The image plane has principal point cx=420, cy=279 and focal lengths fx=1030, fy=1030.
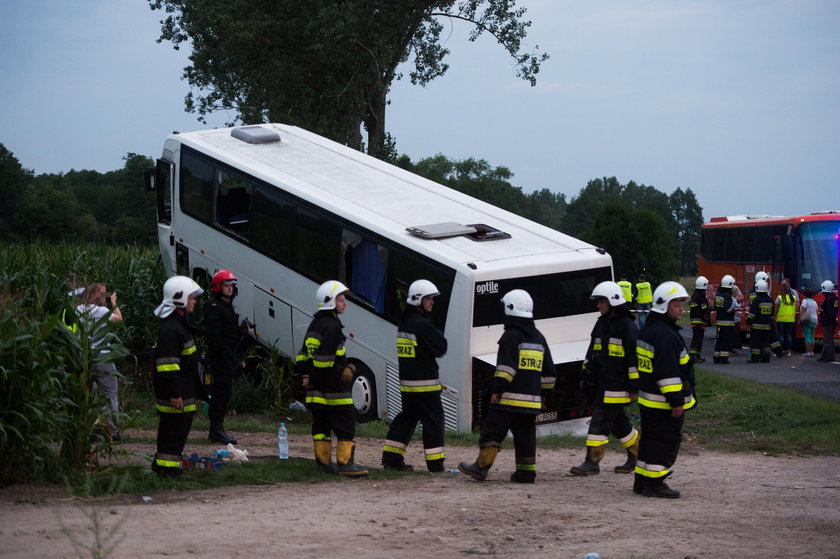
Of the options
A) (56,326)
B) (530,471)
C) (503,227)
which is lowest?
(530,471)

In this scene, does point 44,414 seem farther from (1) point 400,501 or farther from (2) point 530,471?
(2) point 530,471

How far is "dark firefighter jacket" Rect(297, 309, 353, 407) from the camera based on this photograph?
1041cm

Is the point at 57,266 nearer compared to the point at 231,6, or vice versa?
the point at 57,266

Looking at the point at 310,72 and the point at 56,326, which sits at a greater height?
the point at 310,72

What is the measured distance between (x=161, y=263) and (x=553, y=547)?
12873 millimetres

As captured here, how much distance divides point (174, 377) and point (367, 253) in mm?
6164

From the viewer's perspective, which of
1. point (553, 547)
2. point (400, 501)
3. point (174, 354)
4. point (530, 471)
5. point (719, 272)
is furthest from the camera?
point (719, 272)

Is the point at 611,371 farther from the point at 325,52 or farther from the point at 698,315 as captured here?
the point at 325,52

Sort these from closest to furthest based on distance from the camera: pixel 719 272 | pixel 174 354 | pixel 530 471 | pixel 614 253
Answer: pixel 174 354 < pixel 530 471 < pixel 719 272 < pixel 614 253

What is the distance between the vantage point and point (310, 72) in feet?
108

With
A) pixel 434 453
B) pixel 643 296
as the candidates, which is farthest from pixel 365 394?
pixel 643 296

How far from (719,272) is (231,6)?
16.9 metres

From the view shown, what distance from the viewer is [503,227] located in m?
15.9

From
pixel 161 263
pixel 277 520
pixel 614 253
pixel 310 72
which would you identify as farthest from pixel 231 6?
pixel 614 253
